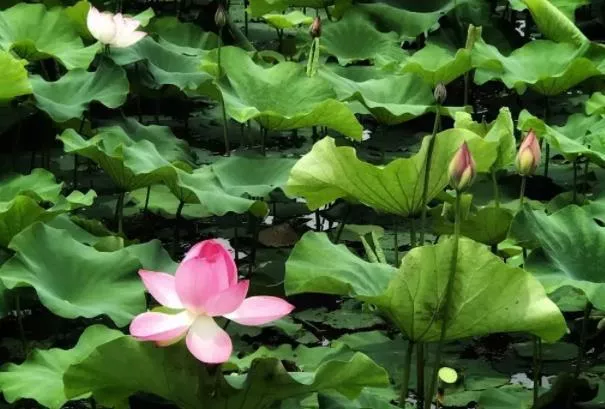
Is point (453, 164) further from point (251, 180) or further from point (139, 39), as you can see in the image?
point (139, 39)

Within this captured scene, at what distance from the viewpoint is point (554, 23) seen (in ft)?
10.5

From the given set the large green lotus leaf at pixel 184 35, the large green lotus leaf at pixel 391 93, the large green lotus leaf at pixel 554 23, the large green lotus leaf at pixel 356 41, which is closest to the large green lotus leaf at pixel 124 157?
the large green lotus leaf at pixel 391 93

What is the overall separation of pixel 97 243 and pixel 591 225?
2.53 feet

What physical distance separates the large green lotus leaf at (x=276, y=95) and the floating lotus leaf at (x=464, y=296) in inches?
32.0

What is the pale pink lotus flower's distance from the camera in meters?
2.62

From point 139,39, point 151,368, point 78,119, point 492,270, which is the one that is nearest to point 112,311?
point 151,368

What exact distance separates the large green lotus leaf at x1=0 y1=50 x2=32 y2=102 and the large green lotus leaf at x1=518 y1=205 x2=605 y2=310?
1.05 metres

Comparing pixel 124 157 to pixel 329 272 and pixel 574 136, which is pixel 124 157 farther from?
pixel 574 136

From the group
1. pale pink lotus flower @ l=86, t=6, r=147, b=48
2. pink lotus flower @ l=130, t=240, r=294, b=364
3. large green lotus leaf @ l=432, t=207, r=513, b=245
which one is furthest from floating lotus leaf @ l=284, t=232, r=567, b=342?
pale pink lotus flower @ l=86, t=6, r=147, b=48

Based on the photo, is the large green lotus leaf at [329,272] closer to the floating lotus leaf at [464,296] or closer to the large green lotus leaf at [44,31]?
the floating lotus leaf at [464,296]

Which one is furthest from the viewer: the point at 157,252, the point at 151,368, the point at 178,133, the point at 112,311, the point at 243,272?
the point at 178,133

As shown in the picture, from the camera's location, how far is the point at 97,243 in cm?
207

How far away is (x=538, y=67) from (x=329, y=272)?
1349 millimetres

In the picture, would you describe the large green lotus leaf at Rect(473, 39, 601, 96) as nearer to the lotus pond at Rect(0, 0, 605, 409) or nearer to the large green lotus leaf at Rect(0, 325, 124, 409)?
the lotus pond at Rect(0, 0, 605, 409)
